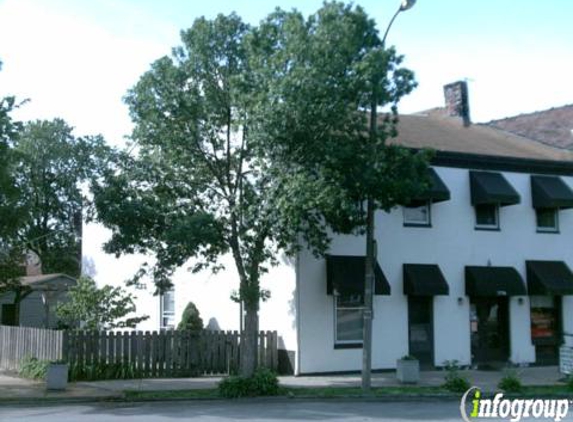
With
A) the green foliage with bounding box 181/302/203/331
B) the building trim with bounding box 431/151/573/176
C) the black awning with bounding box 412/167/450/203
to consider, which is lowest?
the green foliage with bounding box 181/302/203/331

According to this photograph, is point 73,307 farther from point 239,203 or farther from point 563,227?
point 563,227

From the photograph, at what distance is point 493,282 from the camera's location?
22.7 metres

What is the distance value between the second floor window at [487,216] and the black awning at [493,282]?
1.43m

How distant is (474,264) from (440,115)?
914 cm

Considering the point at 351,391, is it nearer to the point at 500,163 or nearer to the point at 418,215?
the point at 418,215

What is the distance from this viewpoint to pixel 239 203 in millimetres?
17109

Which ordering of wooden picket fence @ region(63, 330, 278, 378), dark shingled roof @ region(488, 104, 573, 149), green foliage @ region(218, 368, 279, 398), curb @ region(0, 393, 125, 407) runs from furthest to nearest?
dark shingled roof @ region(488, 104, 573, 149) → wooden picket fence @ region(63, 330, 278, 378) → green foliage @ region(218, 368, 279, 398) → curb @ region(0, 393, 125, 407)

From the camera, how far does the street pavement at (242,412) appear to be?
1348 centimetres

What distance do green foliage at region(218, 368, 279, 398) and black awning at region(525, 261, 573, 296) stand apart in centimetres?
1058

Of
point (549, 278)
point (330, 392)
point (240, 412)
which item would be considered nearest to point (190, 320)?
point (330, 392)

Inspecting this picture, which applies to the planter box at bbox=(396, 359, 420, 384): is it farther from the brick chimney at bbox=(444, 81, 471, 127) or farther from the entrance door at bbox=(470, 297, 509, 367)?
the brick chimney at bbox=(444, 81, 471, 127)

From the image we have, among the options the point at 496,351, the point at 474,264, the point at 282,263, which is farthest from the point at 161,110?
the point at 496,351

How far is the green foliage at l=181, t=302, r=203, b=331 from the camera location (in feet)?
75.1

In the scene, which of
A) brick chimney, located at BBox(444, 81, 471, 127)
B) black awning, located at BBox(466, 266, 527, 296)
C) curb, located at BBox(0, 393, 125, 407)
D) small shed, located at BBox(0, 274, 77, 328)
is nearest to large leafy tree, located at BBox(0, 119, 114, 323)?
small shed, located at BBox(0, 274, 77, 328)
